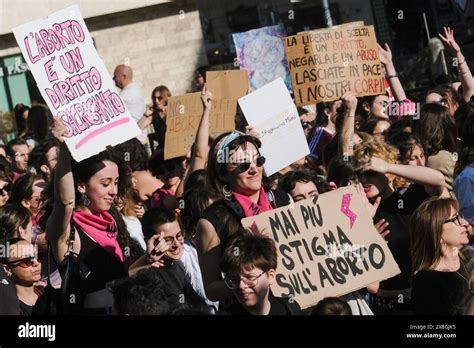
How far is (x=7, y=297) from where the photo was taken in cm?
612

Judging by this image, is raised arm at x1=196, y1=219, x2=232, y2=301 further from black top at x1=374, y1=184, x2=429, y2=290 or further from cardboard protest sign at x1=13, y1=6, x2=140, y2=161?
black top at x1=374, y1=184, x2=429, y2=290

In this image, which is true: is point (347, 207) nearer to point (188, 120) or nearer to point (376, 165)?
point (376, 165)

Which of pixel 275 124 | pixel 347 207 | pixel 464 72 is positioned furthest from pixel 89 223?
pixel 464 72

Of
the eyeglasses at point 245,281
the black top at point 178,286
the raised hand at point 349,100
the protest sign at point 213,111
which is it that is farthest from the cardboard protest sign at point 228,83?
the eyeglasses at point 245,281

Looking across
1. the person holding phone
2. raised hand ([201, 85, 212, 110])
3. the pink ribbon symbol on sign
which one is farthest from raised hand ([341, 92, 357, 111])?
the pink ribbon symbol on sign

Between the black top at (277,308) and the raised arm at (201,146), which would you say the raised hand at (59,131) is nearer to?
the black top at (277,308)

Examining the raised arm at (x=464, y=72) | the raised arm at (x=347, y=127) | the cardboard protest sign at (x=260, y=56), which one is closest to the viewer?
the raised arm at (x=347, y=127)

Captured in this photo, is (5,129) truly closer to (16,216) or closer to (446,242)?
(16,216)

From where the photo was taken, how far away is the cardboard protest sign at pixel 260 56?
10570mm

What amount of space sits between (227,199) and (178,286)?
57 centimetres

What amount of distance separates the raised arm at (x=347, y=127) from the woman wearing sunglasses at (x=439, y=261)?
1.96 meters

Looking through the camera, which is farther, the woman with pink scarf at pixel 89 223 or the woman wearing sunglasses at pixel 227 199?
the woman with pink scarf at pixel 89 223

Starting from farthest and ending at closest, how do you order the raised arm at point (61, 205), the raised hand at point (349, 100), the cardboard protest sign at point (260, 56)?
the cardboard protest sign at point (260, 56) → the raised hand at point (349, 100) → the raised arm at point (61, 205)

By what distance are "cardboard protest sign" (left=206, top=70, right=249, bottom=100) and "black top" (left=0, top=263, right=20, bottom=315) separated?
3.27m
